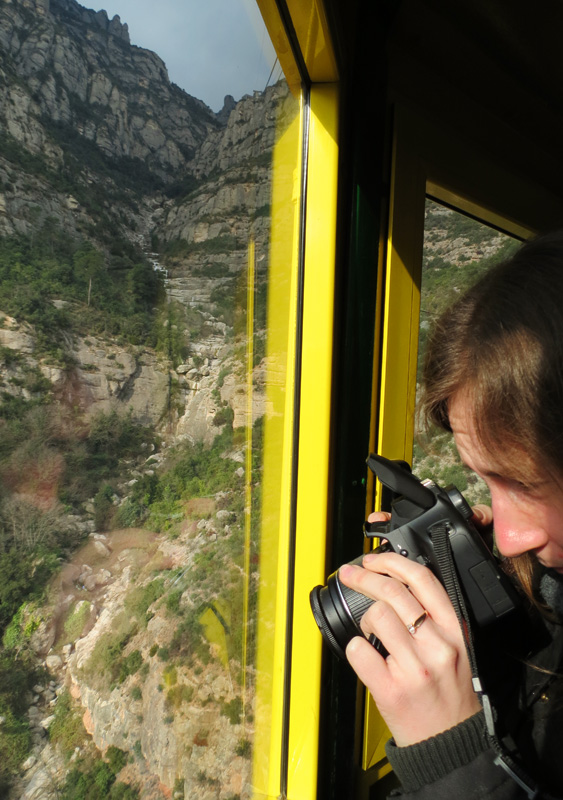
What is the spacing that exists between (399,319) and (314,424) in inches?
13.8

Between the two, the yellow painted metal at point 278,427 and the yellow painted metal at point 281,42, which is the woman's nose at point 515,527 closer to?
the yellow painted metal at point 278,427

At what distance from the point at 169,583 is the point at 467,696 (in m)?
0.44

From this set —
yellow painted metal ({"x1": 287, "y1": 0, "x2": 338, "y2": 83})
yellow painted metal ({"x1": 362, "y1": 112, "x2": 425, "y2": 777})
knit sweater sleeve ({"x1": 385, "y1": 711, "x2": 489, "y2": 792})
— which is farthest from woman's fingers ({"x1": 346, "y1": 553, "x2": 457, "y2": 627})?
yellow painted metal ({"x1": 287, "y1": 0, "x2": 338, "y2": 83})

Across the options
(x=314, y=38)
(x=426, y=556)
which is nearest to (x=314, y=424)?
(x=426, y=556)

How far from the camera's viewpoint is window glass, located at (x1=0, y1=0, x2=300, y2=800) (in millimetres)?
463

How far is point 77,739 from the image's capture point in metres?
0.57

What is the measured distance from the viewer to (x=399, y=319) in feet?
3.68

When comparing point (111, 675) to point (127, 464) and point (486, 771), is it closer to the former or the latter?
point (127, 464)

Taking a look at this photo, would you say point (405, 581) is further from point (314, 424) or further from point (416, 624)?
point (314, 424)

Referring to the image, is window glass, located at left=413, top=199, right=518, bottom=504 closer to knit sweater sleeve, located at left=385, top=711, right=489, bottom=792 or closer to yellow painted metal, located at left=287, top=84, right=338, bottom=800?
yellow painted metal, located at left=287, top=84, right=338, bottom=800

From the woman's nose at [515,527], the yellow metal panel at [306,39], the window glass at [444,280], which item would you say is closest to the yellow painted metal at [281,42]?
the yellow metal panel at [306,39]

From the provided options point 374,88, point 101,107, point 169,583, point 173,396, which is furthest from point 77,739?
point 374,88

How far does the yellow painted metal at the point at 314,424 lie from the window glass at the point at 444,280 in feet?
0.91

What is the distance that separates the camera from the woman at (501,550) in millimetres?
594
